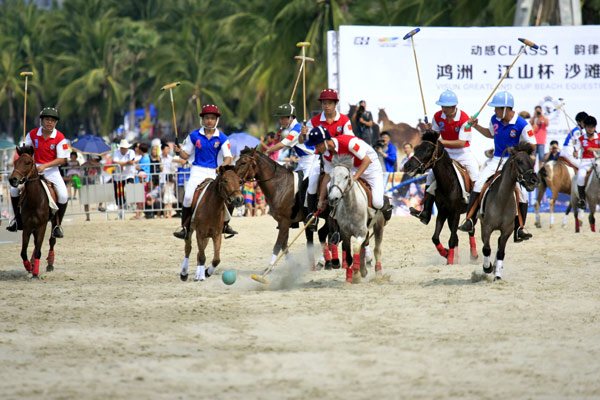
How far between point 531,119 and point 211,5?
4469cm

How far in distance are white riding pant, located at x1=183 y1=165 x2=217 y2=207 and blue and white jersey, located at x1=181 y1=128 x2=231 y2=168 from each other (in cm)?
6

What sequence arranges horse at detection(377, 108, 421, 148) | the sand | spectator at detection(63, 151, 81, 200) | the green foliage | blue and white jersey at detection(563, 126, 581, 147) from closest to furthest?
1. the sand
2. blue and white jersey at detection(563, 126, 581, 147)
3. spectator at detection(63, 151, 81, 200)
4. horse at detection(377, 108, 421, 148)
5. the green foliage

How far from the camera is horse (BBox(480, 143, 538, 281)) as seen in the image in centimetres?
1121

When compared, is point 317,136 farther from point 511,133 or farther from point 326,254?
point 326,254

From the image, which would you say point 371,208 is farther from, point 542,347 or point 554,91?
point 554,91

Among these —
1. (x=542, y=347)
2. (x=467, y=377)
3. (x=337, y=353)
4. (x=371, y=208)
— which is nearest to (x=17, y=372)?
(x=337, y=353)

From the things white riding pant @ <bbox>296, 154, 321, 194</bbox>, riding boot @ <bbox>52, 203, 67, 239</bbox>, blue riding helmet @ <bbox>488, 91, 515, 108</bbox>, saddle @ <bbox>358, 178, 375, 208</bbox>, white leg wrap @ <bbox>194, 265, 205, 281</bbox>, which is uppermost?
blue riding helmet @ <bbox>488, 91, 515, 108</bbox>

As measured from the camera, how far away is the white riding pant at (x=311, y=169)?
12.6 metres

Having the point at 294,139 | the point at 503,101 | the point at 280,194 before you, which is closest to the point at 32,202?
the point at 280,194

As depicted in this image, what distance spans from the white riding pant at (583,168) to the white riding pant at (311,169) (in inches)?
315

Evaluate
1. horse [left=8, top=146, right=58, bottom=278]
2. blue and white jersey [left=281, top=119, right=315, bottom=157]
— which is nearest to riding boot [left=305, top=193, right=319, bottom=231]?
blue and white jersey [left=281, top=119, right=315, bottom=157]

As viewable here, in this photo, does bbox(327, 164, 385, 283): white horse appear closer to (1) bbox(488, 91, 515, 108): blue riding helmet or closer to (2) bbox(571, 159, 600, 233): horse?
(1) bbox(488, 91, 515, 108): blue riding helmet

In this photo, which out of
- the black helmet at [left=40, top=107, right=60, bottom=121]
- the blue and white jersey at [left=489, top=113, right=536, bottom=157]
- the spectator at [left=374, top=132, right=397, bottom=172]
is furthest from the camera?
the spectator at [left=374, top=132, right=397, bottom=172]

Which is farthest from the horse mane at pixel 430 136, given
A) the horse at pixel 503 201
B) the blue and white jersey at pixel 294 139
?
the blue and white jersey at pixel 294 139
